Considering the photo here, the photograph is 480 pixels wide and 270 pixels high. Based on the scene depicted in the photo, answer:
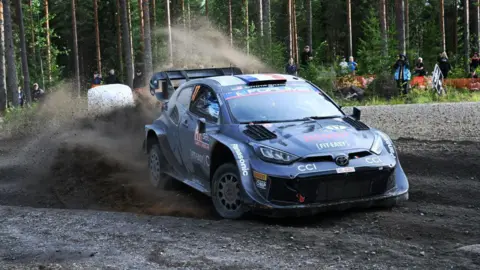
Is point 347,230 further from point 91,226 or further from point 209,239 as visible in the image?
point 91,226

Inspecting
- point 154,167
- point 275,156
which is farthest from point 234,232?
point 154,167

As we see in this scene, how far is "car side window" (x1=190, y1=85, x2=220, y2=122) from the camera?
8734 mm

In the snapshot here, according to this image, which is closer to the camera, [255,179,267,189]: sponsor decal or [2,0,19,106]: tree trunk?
[255,179,267,189]: sponsor decal

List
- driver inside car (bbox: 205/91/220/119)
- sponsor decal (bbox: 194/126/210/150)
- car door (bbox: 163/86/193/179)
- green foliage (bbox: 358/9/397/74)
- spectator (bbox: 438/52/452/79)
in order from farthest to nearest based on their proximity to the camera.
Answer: spectator (bbox: 438/52/452/79) → green foliage (bbox: 358/9/397/74) → car door (bbox: 163/86/193/179) → driver inside car (bbox: 205/91/220/119) → sponsor decal (bbox: 194/126/210/150)

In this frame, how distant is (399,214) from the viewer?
7.61 meters

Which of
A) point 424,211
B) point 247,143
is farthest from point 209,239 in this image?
point 424,211

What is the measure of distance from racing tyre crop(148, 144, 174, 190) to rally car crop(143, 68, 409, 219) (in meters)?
0.40

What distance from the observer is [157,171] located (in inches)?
402

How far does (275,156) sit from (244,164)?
0.40 m

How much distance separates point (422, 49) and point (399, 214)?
34.0 meters

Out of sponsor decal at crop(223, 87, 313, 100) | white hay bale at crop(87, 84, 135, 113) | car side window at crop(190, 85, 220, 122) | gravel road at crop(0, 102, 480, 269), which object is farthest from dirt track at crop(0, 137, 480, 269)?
white hay bale at crop(87, 84, 135, 113)

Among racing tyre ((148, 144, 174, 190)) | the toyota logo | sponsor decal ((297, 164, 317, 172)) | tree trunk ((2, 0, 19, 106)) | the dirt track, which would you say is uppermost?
tree trunk ((2, 0, 19, 106))

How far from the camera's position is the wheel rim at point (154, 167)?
33.4 feet

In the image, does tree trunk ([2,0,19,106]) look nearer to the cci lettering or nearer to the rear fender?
the rear fender
